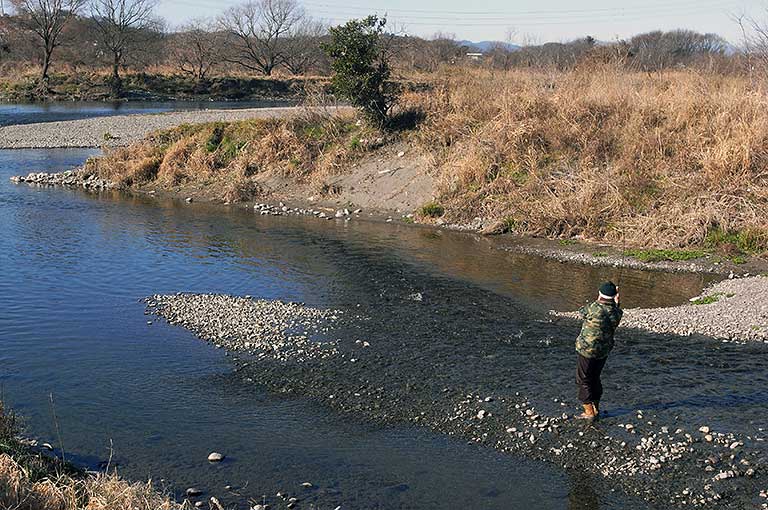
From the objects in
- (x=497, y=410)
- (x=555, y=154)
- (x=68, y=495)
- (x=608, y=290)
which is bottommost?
(x=497, y=410)

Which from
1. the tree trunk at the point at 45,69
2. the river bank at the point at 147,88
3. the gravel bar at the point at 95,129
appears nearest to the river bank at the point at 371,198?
the gravel bar at the point at 95,129

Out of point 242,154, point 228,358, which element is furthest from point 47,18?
point 228,358

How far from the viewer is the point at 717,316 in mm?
16422

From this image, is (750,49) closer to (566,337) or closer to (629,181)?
(629,181)

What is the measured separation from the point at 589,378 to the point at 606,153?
17.6 meters

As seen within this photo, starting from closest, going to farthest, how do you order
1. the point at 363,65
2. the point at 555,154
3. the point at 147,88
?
the point at 555,154
the point at 363,65
the point at 147,88

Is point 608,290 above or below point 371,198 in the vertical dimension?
above

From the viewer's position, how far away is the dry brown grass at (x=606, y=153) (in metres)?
23.8

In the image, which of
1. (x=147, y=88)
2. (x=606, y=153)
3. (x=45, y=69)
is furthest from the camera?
(x=45, y=69)

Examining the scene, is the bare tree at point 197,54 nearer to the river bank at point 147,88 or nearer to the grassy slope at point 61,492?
the river bank at point 147,88

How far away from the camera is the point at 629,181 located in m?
25.6

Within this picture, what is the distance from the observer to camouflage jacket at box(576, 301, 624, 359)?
1129cm

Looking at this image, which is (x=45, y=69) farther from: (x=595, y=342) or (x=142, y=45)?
(x=595, y=342)

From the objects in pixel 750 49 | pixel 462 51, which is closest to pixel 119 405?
pixel 750 49
